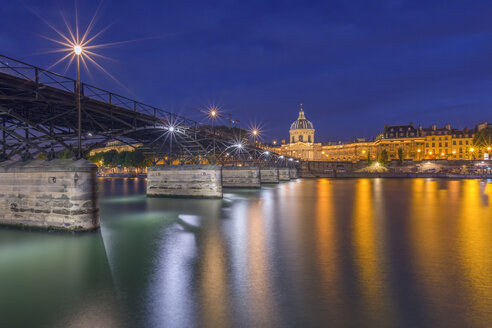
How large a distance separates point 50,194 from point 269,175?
6676 centimetres

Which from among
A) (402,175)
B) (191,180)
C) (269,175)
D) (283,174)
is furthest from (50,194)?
(402,175)

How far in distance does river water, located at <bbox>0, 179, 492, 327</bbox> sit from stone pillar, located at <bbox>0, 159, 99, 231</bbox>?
862 mm

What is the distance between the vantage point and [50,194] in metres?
17.7

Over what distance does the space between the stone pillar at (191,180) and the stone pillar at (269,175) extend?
139 ft

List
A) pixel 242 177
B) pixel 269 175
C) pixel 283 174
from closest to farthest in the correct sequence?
pixel 242 177, pixel 269 175, pixel 283 174

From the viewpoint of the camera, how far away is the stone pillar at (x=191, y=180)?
39.2 metres

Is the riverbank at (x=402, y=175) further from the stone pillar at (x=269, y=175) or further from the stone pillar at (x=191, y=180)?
the stone pillar at (x=191, y=180)

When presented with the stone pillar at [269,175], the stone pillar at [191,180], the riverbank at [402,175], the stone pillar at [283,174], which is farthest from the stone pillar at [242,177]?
the riverbank at [402,175]

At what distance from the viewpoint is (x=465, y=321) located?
8.33 m

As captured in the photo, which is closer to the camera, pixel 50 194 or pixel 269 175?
pixel 50 194

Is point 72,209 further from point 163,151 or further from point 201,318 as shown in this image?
point 163,151

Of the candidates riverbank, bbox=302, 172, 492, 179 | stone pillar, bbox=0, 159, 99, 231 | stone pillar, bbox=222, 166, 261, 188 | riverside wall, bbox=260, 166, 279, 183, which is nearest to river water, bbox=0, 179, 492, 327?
stone pillar, bbox=0, 159, 99, 231

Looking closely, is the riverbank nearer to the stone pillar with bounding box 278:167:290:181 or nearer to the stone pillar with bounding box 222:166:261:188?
the stone pillar with bounding box 278:167:290:181

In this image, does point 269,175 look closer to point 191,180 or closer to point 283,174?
point 283,174
